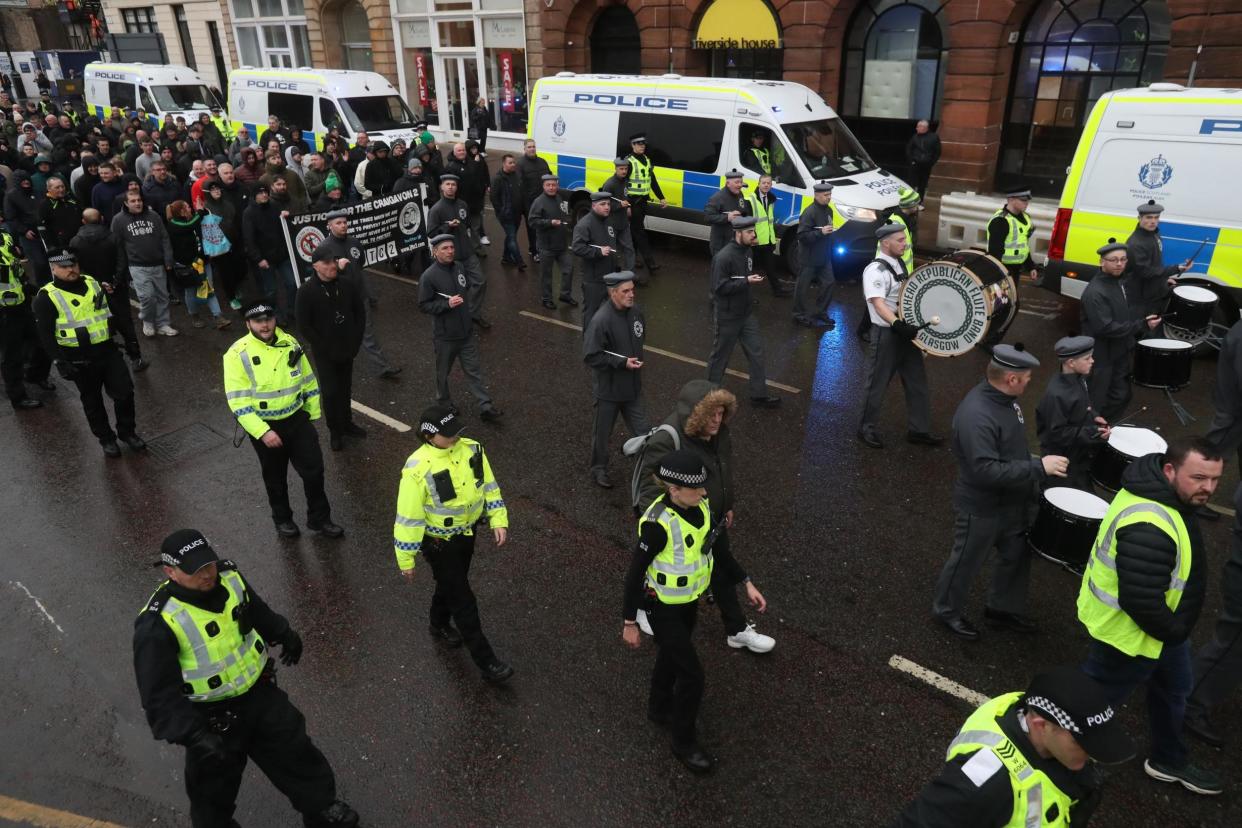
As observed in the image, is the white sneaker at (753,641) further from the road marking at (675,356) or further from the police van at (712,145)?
the police van at (712,145)

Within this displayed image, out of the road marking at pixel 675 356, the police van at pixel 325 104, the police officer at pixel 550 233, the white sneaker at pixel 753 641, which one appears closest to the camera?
the white sneaker at pixel 753 641

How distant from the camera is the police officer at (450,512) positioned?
4391 millimetres

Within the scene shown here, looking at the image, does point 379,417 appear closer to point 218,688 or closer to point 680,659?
point 218,688

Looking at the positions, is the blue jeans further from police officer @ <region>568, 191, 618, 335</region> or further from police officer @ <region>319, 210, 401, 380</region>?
police officer @ <region>319, 210, 401, 380</region>

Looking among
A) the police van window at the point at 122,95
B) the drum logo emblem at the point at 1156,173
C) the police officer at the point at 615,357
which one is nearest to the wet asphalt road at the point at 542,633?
the police officer at the point at 615,357

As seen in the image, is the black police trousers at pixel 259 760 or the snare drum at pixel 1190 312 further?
the snare drum at pixel 1190 312

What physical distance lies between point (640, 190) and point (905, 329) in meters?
6.52

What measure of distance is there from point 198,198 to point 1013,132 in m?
14.4

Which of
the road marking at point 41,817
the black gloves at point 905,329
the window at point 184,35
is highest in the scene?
the window at point 184,35

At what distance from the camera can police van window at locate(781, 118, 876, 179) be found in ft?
39.7

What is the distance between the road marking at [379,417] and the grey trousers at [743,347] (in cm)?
307

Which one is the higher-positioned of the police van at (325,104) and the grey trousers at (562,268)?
the police van at (325,104)

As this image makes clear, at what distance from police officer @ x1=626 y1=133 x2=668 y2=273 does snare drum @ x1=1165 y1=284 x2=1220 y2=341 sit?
274 inches

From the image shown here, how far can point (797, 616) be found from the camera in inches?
209
